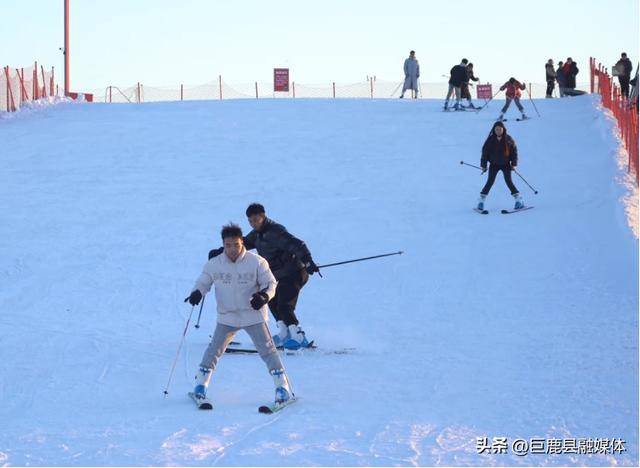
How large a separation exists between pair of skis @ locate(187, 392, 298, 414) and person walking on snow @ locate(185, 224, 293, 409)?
0.01m

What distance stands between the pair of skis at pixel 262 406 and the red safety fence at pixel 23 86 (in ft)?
71.1

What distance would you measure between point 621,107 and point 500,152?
231 inches

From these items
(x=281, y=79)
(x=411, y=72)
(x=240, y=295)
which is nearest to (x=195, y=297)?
(x=240, y=295)

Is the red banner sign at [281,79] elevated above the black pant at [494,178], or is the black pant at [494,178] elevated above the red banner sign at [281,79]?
the red banner sign at [281,79]

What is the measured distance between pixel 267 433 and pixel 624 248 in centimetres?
762

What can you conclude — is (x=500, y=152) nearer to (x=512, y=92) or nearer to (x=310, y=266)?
(x=310, y=266)

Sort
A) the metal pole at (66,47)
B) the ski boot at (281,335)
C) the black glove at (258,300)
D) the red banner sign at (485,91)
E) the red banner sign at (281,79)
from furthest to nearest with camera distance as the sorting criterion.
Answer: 1. the red banner sign at (281,79)
2. the metal pole at (66,47)
3. the red banner sign at (485,91)
4. the ski boot at (281,335)
5. the black glove at (258,300)

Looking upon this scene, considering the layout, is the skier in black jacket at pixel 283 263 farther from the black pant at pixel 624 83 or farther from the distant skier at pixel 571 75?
the distant skier at pixel 571 75

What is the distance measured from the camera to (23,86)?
30.0 m

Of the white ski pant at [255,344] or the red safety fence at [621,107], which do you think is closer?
the white ski pant at [255,344]

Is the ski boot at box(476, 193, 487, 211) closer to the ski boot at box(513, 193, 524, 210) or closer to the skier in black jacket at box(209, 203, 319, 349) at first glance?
the ski boot at box(513, 193, 524, 210)

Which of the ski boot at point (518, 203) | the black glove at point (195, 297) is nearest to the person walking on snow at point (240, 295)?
the black glove at point (195, 297)

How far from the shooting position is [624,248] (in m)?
14.0

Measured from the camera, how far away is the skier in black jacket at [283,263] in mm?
10148
